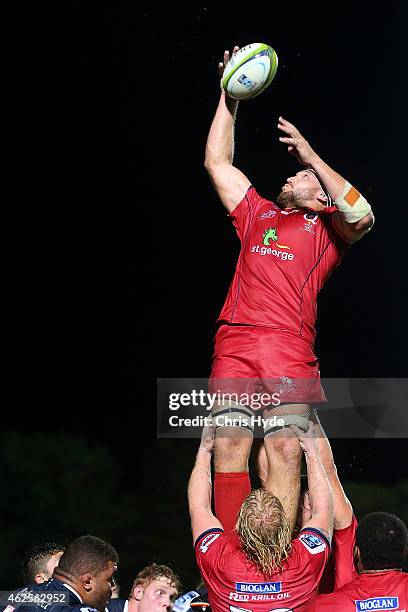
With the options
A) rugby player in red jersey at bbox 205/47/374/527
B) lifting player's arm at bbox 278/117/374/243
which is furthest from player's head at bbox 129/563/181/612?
lifting player's arm at bbox 278/117/374/243

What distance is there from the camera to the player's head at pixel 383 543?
376 centimetres

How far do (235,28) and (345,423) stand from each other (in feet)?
13.1

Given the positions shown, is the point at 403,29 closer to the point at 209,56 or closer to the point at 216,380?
the point at 209,56

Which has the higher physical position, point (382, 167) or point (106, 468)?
point (382, 167)

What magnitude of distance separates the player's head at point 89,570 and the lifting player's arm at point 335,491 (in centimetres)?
106

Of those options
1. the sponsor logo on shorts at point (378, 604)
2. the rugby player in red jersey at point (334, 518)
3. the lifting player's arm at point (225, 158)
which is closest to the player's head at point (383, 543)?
the sponsor logo on shorts at point (378, 604)

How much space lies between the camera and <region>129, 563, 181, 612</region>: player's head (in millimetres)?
4277

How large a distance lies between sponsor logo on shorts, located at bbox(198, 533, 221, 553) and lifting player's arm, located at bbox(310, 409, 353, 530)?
87cm

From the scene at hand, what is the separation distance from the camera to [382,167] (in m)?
9.02

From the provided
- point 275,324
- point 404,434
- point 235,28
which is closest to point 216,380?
point 275,324

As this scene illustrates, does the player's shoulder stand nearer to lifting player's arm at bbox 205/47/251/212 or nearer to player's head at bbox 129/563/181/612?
player's head at bbox 129/563/181/612

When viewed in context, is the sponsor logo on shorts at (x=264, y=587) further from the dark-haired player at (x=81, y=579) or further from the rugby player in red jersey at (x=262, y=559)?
the dark-haired player at (x=81, y=579)

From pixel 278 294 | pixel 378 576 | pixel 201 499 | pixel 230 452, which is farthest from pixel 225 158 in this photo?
pixel 378 576

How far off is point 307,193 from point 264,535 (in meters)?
1.93
